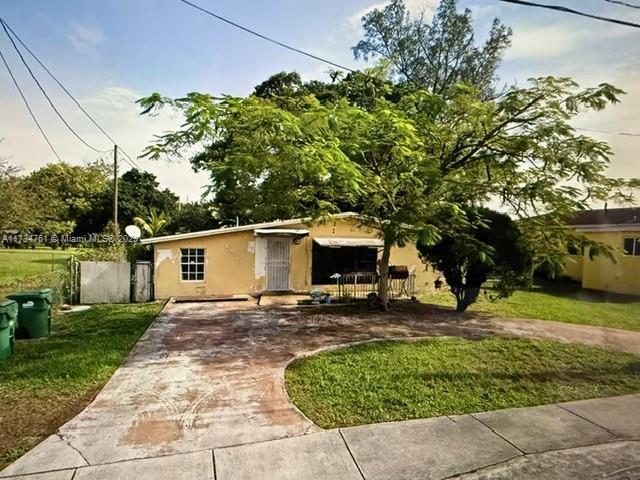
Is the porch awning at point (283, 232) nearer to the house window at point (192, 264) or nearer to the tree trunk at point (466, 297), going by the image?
the house window at point (192, 264)

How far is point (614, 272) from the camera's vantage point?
2019cm

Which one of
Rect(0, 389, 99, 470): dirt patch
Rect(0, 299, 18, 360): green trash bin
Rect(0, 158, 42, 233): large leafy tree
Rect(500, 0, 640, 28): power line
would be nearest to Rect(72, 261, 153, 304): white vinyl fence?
Rect(0, 158, 42, 233): large leafy tree

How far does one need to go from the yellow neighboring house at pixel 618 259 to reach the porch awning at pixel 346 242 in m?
9.37

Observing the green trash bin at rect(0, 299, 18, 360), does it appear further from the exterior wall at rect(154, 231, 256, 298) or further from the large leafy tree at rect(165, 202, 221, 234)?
the large leafy tree at rect(165, 202, 221, 234)

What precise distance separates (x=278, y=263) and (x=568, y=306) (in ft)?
39.7

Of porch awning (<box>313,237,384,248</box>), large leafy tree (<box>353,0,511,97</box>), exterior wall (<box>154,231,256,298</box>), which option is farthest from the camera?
large leafy tree (<box>353,0,511,97</box>)

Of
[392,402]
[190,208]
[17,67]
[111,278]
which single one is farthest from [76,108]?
[190,208]

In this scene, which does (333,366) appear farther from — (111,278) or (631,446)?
(111,278)

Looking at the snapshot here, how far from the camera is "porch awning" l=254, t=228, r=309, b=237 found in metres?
16.0

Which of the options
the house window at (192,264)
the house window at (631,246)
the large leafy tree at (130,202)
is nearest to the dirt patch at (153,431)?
the house window at (192,264)

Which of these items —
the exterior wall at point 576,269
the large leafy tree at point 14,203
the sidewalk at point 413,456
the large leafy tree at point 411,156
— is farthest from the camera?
the exterior wall at point 576,269

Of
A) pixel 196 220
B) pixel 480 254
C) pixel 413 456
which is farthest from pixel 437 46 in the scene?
pixel 413 456

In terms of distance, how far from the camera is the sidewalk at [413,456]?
13.2 ft

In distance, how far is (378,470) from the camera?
4090mm
